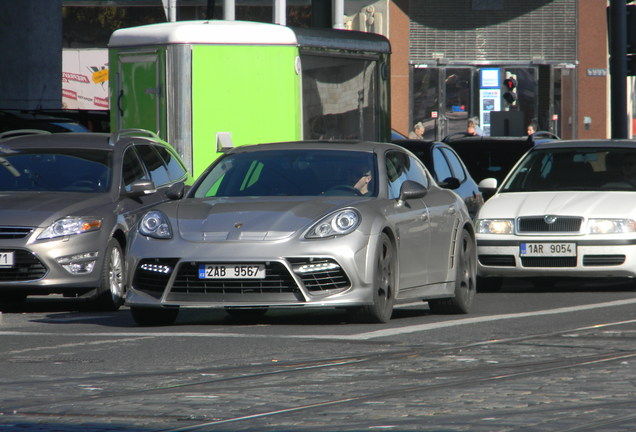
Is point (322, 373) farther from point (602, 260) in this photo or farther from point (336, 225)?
point (602, 260)

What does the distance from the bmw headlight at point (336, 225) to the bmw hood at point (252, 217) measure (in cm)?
5

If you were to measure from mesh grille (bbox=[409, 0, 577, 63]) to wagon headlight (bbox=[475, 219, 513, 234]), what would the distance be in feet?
122

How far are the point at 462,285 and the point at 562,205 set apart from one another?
2.72m

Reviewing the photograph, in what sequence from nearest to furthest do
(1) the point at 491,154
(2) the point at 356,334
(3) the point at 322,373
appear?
(3) the point at 322,373 → (2) the point at 356,334 → (1) the point at 491,154

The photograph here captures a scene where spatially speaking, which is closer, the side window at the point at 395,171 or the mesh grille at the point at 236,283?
the mesh grille at the point at 236,283

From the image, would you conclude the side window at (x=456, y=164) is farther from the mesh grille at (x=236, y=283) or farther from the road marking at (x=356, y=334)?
the mesh grille at (x=236, y=283)

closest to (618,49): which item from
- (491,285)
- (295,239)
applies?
(491,285)

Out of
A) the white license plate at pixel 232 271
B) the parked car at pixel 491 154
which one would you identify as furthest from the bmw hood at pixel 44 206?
the parked car at pixel 491 154

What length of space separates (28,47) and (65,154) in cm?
1797

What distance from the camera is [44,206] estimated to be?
516 inches

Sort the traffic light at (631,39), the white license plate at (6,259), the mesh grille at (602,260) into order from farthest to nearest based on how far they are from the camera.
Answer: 1. the traffic light at (631,39)
2. the mesh grille at (602,260)
3. the white license plate at (6,259)

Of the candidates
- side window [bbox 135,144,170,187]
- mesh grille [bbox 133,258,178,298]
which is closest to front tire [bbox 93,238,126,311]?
side window [bbox 135,144,170,187]

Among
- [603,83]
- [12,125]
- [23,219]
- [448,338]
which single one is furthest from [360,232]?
[603,83]

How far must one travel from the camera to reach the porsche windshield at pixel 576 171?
51.2ft
